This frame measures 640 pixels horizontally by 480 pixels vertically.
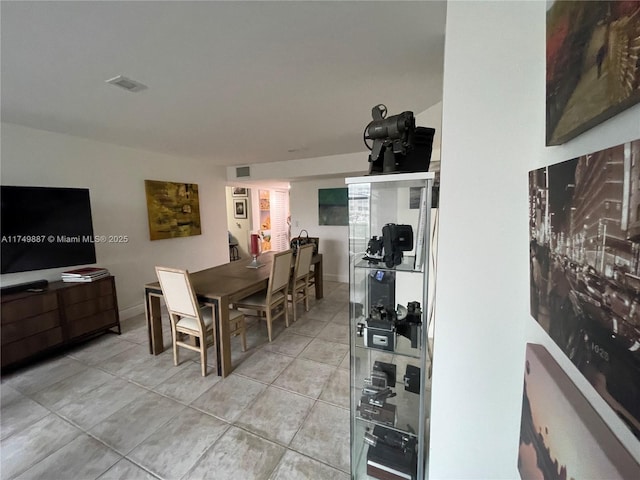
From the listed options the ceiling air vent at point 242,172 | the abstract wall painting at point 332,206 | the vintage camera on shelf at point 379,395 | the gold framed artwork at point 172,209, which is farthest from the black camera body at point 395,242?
the ceiling air vent at point 242,172

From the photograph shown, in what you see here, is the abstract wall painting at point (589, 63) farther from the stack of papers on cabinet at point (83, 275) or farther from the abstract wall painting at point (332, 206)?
the abstract wall painting at point (332, 206)

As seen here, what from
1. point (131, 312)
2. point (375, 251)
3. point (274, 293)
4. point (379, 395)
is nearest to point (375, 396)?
point (379, 395)

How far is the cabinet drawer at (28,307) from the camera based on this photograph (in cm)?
218

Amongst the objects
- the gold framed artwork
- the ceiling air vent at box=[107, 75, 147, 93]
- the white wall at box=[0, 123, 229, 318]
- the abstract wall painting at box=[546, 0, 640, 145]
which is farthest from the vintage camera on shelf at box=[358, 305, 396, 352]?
the gold framed artwork

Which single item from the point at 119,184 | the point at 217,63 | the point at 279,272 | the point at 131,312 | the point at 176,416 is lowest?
the point at 176,416

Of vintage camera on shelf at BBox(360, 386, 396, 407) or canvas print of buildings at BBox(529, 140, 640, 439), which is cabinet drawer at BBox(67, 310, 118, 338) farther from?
canvas print of buildings at BBox(529, 140, 640, 439)

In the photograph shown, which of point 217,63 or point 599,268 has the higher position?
point 217,63

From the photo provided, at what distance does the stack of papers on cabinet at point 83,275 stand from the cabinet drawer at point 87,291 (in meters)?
0.06

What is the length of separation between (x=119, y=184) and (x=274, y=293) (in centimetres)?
260

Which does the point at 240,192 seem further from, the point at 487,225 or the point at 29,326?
the point at 487,225

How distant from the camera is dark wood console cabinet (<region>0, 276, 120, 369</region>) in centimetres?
220

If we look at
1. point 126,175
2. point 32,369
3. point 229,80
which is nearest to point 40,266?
point 32,369

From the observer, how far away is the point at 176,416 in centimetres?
178

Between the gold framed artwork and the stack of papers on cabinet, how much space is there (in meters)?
0.94
